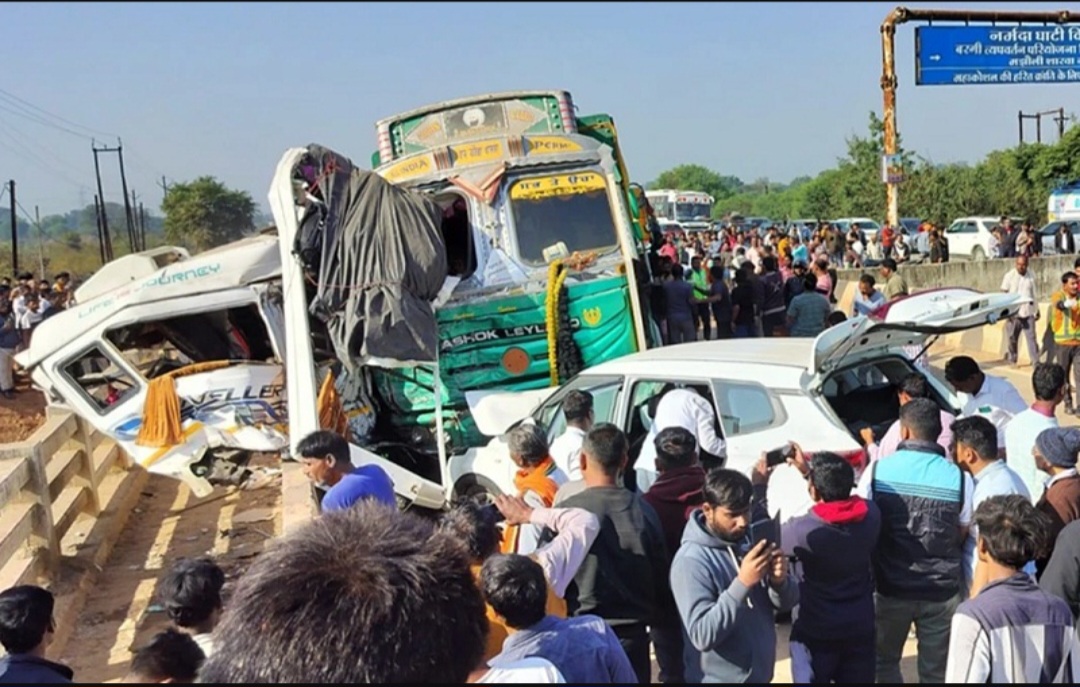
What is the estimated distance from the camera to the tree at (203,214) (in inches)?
2373

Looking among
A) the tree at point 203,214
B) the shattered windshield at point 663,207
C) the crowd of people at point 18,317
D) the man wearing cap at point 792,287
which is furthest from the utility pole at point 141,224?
the man wearing cap at point 792,287

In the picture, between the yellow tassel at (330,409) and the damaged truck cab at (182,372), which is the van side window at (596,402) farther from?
the damaged truck cab at (182,372)

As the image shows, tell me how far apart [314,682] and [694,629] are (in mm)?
2007

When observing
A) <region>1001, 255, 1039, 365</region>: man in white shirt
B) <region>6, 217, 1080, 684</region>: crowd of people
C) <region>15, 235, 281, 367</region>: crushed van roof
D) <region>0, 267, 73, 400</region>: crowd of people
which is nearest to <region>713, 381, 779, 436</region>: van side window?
<region>6, 217, 1080, 684</region>: crowd of people

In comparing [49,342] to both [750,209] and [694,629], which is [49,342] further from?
[750,209]

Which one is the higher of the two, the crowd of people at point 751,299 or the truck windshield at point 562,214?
the truck windshield at point 562,214

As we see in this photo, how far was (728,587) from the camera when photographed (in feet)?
10.8

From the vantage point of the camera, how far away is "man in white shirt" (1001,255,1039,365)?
11938mm

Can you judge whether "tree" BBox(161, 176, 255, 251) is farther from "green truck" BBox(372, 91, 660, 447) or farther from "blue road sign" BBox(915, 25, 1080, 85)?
"green truck" BBox(372, 91, 660, 447)

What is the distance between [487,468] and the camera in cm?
667

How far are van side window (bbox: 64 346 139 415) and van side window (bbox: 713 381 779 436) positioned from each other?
4.80 metres

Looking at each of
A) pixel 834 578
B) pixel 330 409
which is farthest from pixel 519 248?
pixel 834 578

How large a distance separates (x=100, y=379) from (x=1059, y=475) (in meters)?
7.03

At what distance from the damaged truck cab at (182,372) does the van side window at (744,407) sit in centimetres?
385
